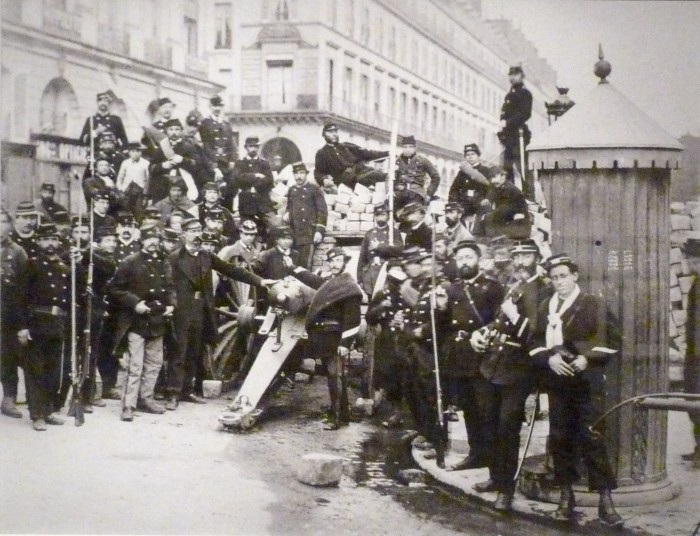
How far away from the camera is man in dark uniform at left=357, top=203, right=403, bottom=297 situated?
458 cm

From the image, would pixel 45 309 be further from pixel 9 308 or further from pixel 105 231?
pixel 105 231

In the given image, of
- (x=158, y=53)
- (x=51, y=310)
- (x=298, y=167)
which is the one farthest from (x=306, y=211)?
(x=51, y=310)

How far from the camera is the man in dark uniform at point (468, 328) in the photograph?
4352mm

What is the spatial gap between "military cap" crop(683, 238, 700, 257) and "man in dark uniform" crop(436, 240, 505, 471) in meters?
0.94

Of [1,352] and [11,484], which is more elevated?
[1,352]

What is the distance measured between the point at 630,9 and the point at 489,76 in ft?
2.50

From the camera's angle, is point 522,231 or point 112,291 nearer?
point 522,231

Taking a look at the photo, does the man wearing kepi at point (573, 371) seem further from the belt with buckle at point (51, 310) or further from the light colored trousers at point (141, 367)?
the belt with buckle at point (51, 310)

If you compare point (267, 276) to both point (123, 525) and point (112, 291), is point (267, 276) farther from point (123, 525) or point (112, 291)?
point (123, 525)

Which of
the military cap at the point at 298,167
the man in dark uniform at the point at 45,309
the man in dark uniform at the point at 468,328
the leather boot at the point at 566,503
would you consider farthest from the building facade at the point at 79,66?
the leather boot at the point at 566,503

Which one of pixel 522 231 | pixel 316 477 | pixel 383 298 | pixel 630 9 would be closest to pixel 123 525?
pixel 316 477

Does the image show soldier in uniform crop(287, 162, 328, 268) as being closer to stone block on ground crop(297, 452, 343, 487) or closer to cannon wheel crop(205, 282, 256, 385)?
cannon wheel crop(205, 282, 256, 385)

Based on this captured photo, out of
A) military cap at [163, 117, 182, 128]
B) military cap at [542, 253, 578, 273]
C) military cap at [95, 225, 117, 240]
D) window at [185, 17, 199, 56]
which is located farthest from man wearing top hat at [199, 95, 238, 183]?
military cap at [542, 253, 578, 273]

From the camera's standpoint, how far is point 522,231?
4.37 meters
